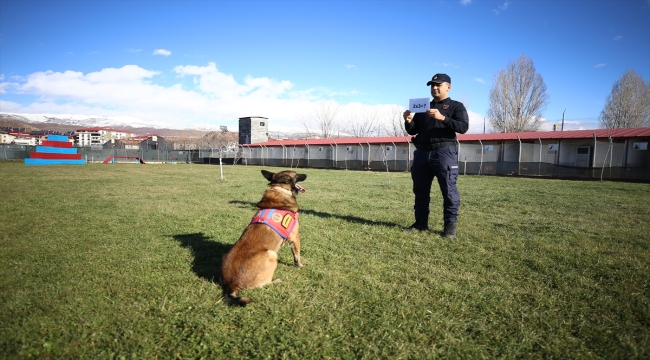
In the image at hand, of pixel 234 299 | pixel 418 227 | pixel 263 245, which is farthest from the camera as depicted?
pixel 418 227

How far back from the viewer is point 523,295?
275cm

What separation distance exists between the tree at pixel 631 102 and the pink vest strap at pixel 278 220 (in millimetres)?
53790

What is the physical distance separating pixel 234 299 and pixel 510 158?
26.0 metres

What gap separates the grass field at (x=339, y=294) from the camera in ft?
6.70

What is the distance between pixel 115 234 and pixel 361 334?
4.40 m

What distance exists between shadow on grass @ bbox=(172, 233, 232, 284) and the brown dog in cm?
35

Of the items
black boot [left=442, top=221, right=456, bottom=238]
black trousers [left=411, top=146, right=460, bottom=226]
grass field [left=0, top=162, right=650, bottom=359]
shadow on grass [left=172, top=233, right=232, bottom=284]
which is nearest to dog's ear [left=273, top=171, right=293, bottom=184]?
grass field [left=0, top=162, right=650, bottom=359]

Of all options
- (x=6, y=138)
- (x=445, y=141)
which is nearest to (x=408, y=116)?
(x=445, y=141)

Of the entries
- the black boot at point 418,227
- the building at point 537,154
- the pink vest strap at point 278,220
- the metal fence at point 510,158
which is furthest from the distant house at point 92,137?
the pink vest strap at point 278,220

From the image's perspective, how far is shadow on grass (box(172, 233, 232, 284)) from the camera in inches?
126

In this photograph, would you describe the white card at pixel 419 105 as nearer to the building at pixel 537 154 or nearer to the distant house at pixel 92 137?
the building at pixel 537 154

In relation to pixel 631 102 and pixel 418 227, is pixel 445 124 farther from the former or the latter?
pixel 631 102

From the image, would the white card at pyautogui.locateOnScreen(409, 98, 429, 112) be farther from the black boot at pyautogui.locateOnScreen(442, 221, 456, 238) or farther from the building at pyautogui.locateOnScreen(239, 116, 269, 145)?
the building at pyautogui.locateOnScreen(239, 116, 269, 145)

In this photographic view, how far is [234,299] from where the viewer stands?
98.3 inches
